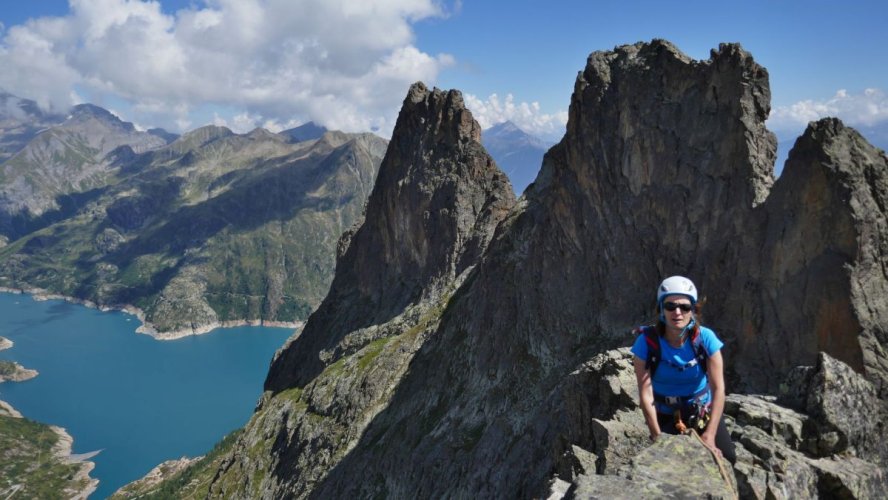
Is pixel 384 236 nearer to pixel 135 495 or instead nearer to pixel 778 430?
pixel 778 430

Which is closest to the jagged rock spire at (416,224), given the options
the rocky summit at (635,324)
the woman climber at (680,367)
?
the rocky summit at (635,324)

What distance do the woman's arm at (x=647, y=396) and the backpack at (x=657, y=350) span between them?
179 millimetres

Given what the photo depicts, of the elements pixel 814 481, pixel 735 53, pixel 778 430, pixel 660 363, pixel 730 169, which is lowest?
pixel 814 481

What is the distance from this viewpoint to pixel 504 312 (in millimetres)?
53031

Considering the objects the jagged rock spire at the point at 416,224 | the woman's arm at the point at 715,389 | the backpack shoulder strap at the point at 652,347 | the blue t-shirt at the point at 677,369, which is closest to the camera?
the woman's arm at the point at 715,389

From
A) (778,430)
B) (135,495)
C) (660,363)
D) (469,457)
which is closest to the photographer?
(660,363)

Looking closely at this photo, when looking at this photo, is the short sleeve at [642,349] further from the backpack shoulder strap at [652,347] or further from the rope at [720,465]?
the rope at [720,465]

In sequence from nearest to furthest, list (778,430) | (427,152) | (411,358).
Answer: (778,430)
(411,358)
(427,152)

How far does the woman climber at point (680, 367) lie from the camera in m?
12.5

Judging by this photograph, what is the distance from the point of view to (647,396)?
12.8 m

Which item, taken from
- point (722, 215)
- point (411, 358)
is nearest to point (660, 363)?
point (722, 215)

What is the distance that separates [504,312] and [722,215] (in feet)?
77.7

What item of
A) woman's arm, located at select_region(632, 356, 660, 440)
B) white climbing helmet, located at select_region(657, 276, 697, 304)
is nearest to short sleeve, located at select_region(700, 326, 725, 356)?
white climbing helmet, located at select_region(657, 276, 697, 304)

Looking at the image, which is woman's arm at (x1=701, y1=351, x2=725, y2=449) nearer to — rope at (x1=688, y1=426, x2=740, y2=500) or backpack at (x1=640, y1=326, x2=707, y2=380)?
rope at (x1=688, y1=426, x2=740, y2=500)
